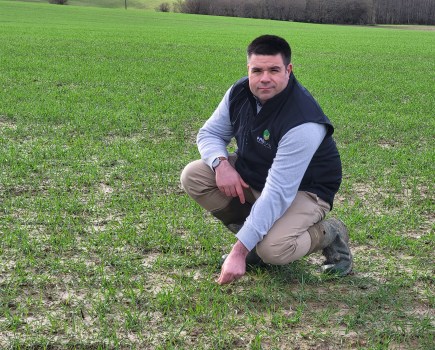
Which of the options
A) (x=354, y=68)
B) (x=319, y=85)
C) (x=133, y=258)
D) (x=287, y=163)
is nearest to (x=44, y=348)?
(x=133, y=258)

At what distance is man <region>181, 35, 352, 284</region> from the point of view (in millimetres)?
3838

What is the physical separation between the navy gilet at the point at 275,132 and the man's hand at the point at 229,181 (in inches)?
5.0

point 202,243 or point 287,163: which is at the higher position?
point 287,163

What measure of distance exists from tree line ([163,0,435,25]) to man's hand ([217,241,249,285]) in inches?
3351

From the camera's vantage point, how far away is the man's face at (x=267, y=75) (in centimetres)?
390

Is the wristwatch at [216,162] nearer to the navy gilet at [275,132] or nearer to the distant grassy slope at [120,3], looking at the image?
the navy gilet at [275,132]

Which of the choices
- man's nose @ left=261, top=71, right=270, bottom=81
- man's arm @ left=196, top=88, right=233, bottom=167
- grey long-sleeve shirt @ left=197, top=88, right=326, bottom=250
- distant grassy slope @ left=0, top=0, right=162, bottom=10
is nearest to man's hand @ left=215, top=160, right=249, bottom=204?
man's arm @ left=196, top=88, right=233, bottom=167

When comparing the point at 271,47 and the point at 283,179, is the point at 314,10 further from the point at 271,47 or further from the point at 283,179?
the point at 283,179

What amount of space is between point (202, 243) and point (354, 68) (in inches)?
608

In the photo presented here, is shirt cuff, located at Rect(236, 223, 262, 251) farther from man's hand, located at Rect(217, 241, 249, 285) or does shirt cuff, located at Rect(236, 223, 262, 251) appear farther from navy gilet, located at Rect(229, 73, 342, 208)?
navy gilet, located at Rect(229, 73, 342, 208)

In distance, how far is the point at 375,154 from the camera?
312 inches

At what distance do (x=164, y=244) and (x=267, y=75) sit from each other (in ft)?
4.99

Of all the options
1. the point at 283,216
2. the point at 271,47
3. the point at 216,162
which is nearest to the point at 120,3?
the point at 216,162

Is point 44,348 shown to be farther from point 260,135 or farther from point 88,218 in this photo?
point 88,218
